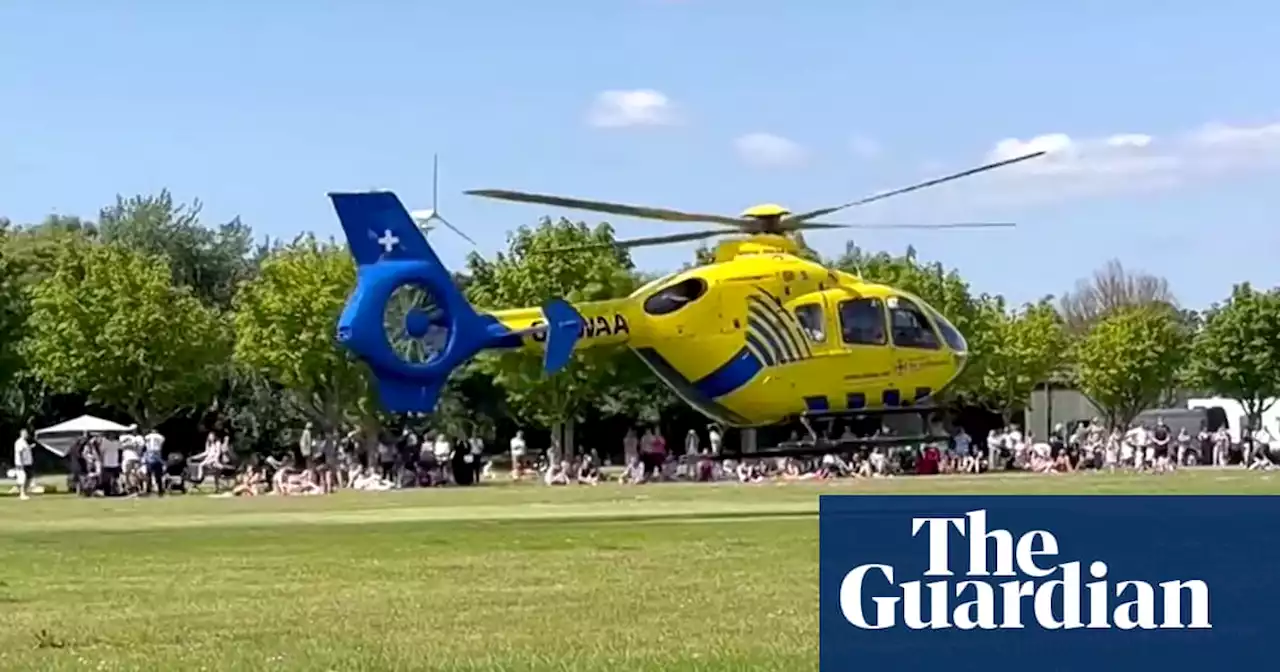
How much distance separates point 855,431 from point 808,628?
82.2ft

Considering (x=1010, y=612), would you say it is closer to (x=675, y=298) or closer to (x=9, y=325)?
(x=675, y=298)

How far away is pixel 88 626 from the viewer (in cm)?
1498

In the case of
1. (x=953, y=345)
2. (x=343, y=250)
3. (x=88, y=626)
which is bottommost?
(x=88, y=626)

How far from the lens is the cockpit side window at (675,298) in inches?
1449

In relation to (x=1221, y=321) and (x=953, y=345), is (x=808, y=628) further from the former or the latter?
(x=1221, y=321)

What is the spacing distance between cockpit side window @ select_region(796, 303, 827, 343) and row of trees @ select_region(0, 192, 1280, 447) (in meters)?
26.4

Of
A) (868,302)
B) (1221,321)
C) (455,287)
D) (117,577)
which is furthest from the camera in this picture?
(1221,321)

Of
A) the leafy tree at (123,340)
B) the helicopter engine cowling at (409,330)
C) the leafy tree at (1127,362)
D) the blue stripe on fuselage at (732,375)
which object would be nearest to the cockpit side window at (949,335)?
the blue stripe on fuselage at (732,375)

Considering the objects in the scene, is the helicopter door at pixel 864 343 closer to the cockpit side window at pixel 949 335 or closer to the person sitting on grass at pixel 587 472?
the cockpit side window at pixel 949 335

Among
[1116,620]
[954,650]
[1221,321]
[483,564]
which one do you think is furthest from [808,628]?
[1221,321]

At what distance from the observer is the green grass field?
13055 millimetres

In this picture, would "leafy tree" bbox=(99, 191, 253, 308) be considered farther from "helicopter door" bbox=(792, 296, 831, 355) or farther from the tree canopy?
"helicopter door" bbox=(792, 296, 831, 355)

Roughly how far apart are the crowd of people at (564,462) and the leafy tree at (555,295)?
1798 millimetres

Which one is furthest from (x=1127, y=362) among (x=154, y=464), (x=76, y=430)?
(x=154, y=464)
